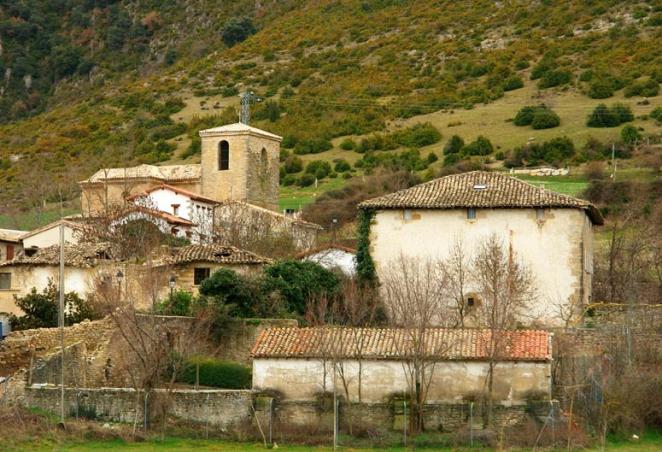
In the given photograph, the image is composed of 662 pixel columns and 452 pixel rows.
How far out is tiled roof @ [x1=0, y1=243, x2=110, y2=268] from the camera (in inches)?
2039

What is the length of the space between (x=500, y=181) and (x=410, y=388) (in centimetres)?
1314

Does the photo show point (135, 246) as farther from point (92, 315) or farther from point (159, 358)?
point (159, 358)

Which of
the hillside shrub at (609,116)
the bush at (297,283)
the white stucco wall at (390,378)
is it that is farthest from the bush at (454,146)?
the white stucco wall at (390,378)

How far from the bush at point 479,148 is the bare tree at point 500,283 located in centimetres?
4077

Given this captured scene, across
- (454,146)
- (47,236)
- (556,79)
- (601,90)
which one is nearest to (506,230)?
(47,236)

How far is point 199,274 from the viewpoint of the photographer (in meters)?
51.1

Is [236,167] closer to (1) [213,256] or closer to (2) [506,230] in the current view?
(1) [213,256]

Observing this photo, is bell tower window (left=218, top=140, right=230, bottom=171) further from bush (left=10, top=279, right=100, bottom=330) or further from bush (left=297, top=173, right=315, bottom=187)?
bush (left=10, top=279, right=100, bottom=330)

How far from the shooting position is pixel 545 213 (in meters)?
48.9

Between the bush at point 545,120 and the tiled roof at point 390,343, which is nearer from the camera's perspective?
the tiled roof at point 390,343

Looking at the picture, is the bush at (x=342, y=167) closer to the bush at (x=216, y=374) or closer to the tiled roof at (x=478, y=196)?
the tiled roof at (x=478, y=196)

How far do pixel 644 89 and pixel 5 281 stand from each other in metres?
60.3

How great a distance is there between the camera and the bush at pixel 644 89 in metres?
101

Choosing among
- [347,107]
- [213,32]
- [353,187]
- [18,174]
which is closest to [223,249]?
[353,187]
